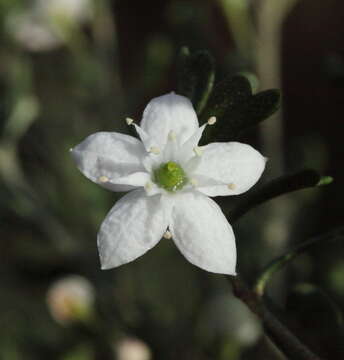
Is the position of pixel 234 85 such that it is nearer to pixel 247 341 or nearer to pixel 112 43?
pixel 247 341

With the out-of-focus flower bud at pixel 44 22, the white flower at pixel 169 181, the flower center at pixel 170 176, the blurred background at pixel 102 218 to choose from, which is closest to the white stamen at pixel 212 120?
the white flower at pixel 169 181

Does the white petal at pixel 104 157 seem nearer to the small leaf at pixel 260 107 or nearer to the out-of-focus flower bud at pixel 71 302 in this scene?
the small leaf at pixel 260 107

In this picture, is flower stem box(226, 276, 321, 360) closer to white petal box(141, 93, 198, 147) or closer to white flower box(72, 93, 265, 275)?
white flower box(72, 93, 265, 275)

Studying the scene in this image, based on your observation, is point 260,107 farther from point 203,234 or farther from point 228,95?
point 203,234

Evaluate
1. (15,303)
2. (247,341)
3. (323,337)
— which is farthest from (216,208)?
(15,303)

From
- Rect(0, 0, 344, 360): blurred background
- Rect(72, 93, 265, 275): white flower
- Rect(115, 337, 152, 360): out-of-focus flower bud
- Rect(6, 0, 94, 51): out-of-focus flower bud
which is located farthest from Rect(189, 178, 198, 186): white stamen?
Rect(6, 0, 94, 51): out-of-focus flower bud

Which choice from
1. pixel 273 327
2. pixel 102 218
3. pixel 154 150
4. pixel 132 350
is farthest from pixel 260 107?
pixel 102 218
